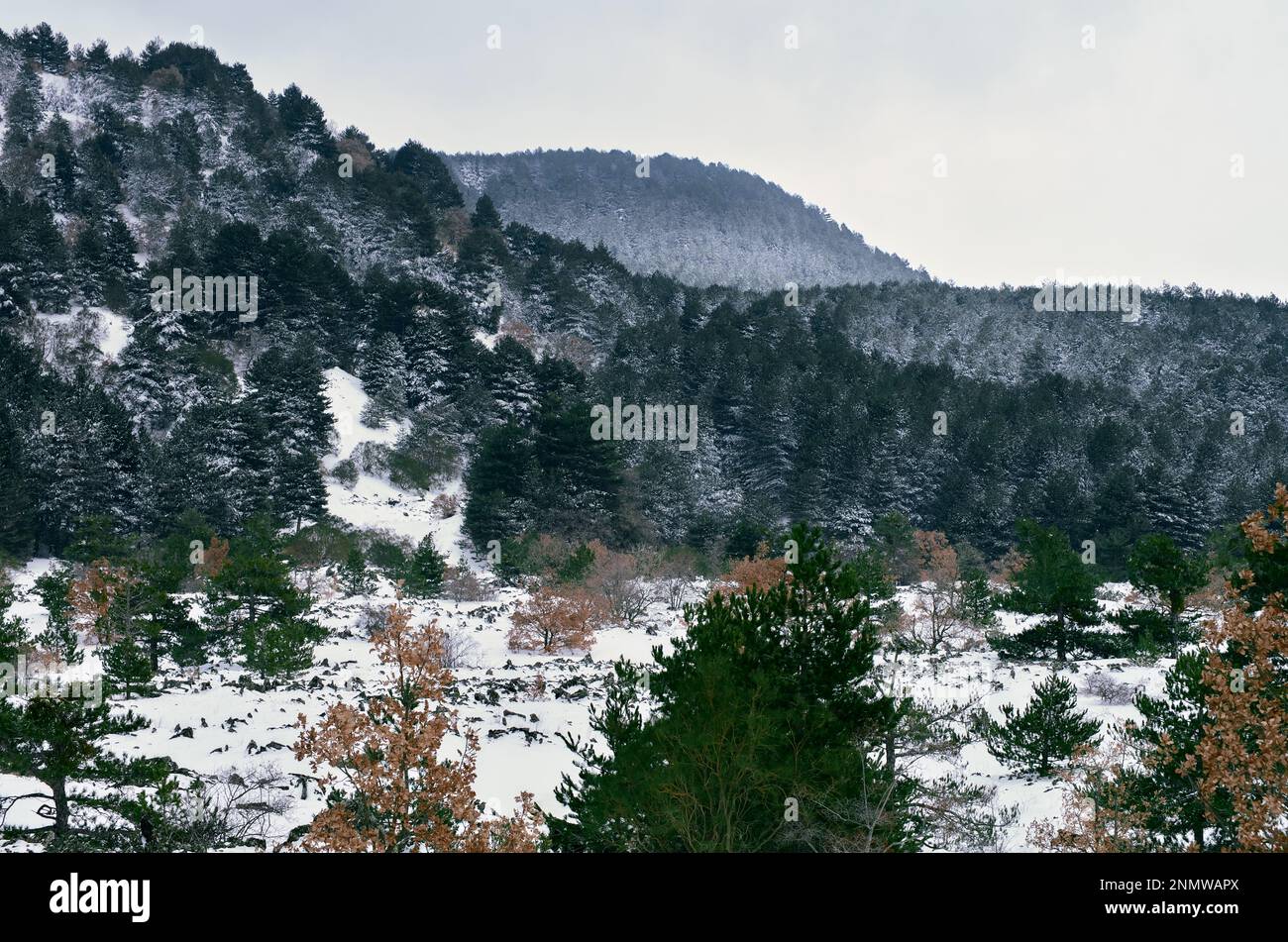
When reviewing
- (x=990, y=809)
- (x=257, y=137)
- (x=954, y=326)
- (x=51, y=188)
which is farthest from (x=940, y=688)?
(x=954, y=326)

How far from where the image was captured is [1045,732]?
59.2 ft

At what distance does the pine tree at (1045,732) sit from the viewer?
17.9 meters

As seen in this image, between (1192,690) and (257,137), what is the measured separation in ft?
345

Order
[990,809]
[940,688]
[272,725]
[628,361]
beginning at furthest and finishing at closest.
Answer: [628,361] → [940,688] → [272,725] → [990,809]

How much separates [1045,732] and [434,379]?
61621mm

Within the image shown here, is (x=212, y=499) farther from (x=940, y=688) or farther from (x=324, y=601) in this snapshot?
(x=940, y=688)

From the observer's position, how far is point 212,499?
50406mm

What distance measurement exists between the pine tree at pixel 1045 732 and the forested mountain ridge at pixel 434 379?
28877mm

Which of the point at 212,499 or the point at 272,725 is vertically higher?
the point at 212,499

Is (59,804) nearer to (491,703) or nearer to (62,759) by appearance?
(62,759)

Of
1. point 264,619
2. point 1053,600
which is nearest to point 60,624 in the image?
point 264,619

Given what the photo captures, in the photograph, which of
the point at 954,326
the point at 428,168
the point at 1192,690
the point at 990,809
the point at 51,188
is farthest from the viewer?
the point at 954,326

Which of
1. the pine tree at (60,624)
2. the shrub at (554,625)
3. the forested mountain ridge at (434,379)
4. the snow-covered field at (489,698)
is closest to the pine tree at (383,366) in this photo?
the forested mountain ridge at (434,379)

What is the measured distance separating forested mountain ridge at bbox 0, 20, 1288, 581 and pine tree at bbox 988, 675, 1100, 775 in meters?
28.9
